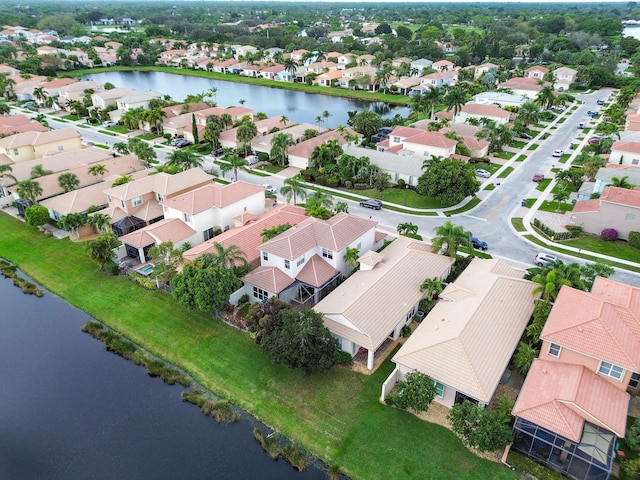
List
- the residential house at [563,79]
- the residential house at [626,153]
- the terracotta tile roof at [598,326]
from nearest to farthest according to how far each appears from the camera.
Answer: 1. the terracotta tile roof at [598,326]
2. the residential house at [626,153]
3. the residential house at [563,79]

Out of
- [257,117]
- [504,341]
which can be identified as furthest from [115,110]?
[504,341]

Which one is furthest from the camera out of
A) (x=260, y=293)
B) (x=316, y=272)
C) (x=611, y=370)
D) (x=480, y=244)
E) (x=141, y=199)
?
(x=141, y=199)

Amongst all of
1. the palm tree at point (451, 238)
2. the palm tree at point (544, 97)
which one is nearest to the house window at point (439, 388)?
the palm tree at point (451, 238)

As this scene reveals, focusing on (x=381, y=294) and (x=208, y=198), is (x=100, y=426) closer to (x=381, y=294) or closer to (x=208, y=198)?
(x=381, y=294)

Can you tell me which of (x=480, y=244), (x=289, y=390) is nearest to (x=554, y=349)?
(x=289, y=390)

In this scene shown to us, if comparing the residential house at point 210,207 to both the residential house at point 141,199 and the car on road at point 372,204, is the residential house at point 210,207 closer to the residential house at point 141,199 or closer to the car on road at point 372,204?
the residential house at point 141,199

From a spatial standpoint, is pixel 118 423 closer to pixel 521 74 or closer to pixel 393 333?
pixel 393 333

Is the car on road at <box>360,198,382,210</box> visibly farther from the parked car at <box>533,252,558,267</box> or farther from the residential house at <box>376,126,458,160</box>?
the parked car at <box>533,252,558,267</box>
